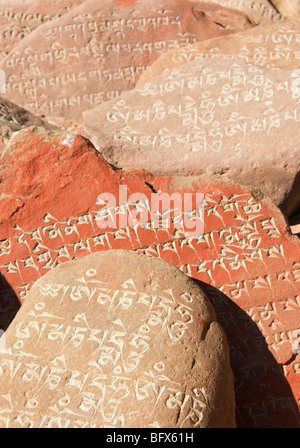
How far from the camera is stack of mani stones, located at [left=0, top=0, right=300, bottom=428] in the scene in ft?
11.1

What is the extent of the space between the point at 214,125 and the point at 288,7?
272 cm

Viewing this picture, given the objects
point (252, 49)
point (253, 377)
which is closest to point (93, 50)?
point (252, 49)

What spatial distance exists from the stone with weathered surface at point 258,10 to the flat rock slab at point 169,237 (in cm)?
318

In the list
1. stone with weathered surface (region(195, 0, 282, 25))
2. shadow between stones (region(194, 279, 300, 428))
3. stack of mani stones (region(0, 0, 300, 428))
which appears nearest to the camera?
stack of mani stones (region(0, 0, 300, 428))

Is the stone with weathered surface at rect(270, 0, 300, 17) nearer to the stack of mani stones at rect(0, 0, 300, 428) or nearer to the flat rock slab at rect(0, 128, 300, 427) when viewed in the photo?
the stack of mani stones at rect(0, 0, 300, 428)

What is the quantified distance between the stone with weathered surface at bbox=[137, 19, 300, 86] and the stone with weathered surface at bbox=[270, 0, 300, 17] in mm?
1179

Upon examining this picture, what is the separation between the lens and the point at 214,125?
5160mm

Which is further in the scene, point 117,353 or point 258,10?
point 258,10

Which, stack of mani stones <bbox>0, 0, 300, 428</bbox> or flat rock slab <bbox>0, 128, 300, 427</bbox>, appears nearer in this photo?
stack of mani stones <bbox>0, 0, 300, 428</bbox>

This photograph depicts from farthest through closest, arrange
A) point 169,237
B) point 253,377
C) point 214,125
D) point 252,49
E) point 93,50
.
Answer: point 93,50
point 252,49
point 214,125
point 169,237
point 253,377

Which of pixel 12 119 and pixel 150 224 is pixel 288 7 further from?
pixel 150 224

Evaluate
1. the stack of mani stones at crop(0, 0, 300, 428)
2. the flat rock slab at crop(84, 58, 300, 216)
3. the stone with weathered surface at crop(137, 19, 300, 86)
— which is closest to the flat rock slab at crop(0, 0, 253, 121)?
the stack of mani stones at crop(0, 0, 300, 428)

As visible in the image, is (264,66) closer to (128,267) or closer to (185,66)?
(185,66)

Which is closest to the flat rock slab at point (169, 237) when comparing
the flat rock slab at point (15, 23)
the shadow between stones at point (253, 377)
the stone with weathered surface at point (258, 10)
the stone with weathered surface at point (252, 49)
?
the shadow between stones at point (253, 377)
